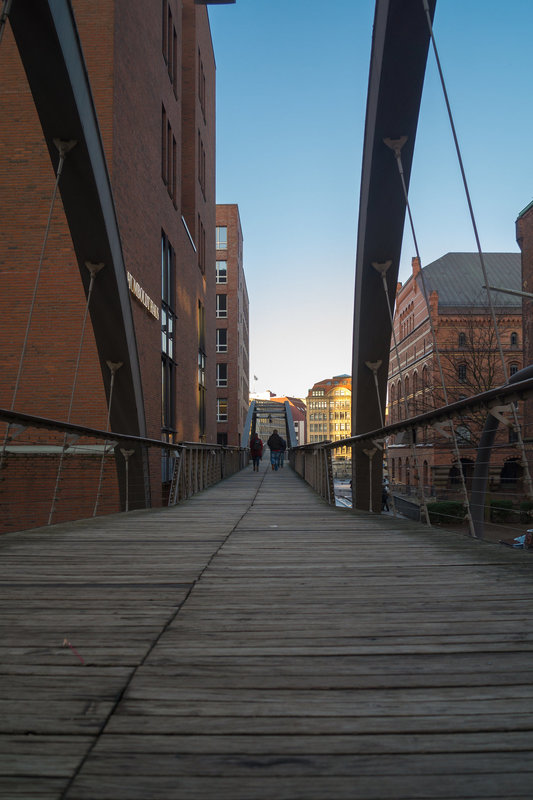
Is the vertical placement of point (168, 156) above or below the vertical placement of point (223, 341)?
above

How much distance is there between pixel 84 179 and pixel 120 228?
5.03 meters

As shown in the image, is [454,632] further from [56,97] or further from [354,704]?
[56,97]

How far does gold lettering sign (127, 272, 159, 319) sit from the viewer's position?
41.2 feet

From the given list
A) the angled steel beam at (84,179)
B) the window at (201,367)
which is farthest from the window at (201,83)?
the angled steel beam at (84,179)

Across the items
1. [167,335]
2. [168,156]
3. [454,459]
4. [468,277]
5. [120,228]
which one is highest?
[468,277]

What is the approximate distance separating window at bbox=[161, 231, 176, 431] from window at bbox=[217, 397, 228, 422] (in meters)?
23.7

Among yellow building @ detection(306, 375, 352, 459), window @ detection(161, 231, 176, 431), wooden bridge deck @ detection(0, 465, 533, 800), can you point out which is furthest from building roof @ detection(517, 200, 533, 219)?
yellow building @ detection(306, 375, 352, 459)

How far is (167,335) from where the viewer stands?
17.4 metres

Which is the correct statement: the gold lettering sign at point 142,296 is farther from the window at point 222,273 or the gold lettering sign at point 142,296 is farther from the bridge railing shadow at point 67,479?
the window at point 222,273

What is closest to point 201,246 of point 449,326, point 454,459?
point 454,459

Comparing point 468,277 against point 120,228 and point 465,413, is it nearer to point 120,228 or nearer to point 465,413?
point 120,228

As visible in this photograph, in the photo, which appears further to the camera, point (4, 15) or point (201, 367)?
point (201, 367)

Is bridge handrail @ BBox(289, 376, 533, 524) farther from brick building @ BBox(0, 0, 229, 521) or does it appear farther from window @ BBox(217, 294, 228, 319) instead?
window @ BBox(217, 294, 228, 319)

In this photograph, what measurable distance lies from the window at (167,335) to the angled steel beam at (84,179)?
6651 mm
